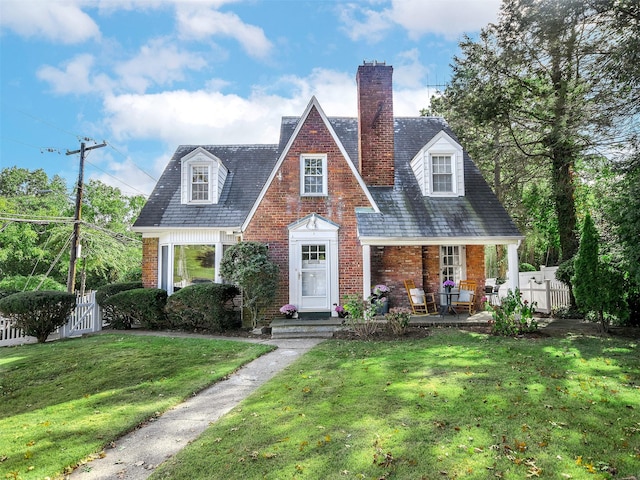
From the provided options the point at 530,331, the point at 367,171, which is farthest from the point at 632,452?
the point at 367,171

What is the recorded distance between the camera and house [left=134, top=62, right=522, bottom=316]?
1302 centimetres

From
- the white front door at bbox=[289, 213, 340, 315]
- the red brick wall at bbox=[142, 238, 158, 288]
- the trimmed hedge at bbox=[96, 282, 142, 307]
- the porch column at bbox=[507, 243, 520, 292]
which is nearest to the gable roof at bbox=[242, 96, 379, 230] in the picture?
the white front door at bbox=[289, 213, 340, 315]

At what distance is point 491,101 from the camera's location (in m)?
15.0

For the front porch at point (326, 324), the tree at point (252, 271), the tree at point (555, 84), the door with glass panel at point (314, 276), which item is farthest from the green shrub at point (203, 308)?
the tree at point (555, 84)

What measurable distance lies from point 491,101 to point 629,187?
6172mm

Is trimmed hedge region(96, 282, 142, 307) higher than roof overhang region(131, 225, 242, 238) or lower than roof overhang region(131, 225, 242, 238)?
lower

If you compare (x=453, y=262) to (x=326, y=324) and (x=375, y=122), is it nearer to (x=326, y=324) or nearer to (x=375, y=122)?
(x=326, y=324)

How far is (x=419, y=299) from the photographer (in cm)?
1312

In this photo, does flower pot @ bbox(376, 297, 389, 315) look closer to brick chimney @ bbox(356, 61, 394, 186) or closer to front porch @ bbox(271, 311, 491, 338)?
front porch @ bbox(271, 311, 491, 338)

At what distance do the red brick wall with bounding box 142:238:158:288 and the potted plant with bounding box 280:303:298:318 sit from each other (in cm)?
525

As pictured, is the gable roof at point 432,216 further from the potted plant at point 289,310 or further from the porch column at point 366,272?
the potted plant at point 289,310

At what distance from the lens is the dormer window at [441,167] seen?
1409 cm

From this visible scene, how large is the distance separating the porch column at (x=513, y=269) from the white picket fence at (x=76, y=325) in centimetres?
1383

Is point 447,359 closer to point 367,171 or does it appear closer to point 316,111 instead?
point 367,171
